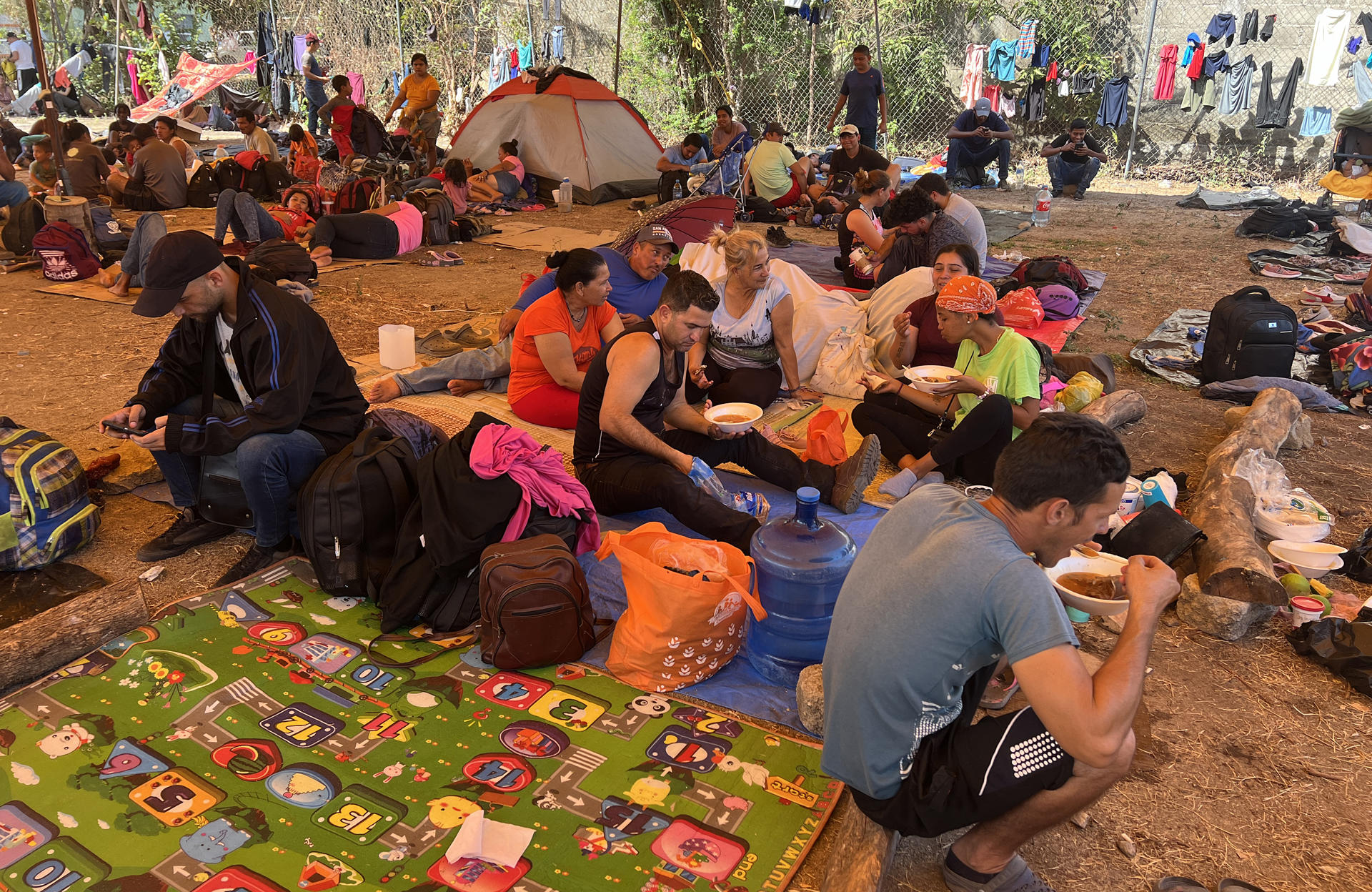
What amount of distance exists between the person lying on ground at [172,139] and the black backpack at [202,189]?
0.27 m

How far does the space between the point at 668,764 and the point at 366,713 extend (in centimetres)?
101

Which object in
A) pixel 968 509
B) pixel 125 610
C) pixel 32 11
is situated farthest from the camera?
pixel 32 11

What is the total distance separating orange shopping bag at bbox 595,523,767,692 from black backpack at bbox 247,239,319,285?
578 cm

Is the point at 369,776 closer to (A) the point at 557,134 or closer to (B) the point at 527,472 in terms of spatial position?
(B) the point at 527,472

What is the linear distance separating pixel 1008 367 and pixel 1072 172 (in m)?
10.8

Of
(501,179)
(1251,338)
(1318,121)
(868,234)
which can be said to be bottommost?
(1251,338)

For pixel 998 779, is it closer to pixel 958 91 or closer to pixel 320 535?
pixel 320 535

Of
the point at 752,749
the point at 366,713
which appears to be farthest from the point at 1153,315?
the point at 366,713

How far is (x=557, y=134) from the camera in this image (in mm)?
12789

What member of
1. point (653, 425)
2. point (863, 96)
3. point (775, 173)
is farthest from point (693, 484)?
point (863, 96)

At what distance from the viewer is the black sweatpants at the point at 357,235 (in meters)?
9.38

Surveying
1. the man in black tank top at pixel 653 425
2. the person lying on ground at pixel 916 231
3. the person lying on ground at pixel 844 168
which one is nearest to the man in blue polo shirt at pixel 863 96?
the person lying on ground at pixel 844 168

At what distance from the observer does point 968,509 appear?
2205 millimetres

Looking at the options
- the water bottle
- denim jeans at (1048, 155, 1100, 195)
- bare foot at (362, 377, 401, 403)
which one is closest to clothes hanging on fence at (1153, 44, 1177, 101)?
denim jeans at (1048, 155, 1100, 195)
